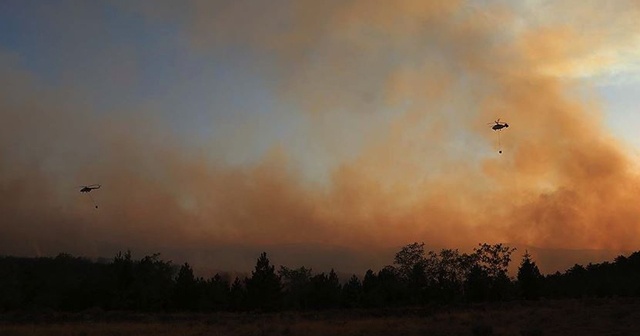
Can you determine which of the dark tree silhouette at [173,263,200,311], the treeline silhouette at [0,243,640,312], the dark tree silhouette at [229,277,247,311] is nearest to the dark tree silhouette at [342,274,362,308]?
the treeline silhouette at [0,243,640,312]

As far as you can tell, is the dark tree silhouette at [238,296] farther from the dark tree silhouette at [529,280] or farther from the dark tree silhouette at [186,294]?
the dark tree silhouette at [529,280]

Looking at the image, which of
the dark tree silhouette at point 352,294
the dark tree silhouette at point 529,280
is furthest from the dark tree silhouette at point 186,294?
the dark tree silhouette at point 529,280

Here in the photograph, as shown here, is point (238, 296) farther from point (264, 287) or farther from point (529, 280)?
point (529, 280)

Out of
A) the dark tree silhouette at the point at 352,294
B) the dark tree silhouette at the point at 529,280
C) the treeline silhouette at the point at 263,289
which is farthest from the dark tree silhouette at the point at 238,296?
the dark tree silhouette at the point at 529,280

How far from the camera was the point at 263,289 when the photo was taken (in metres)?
81.5

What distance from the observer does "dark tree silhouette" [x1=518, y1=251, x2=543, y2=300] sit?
91287 millimetres

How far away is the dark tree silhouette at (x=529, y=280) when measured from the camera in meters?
91.3

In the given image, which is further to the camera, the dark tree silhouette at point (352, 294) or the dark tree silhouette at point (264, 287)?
the dark tree silhouette at point (352, 294)

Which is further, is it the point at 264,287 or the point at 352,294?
the point at 352,294

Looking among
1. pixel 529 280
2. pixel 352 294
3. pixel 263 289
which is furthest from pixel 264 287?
pixel 529 280

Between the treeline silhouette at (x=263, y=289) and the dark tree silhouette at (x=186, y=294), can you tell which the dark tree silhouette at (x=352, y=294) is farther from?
the dark tree silhouette at (x=186, y=294)

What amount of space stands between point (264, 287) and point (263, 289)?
13.5 inches

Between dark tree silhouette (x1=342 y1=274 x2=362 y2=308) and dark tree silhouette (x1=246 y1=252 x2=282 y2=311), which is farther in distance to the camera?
dark tree silhouette (x1=342 y1=274 x2=362 y2=308)

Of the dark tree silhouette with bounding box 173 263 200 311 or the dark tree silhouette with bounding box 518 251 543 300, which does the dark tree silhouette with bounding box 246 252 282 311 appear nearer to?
the dark tree silhouette with bounding box 173 263 200 311
